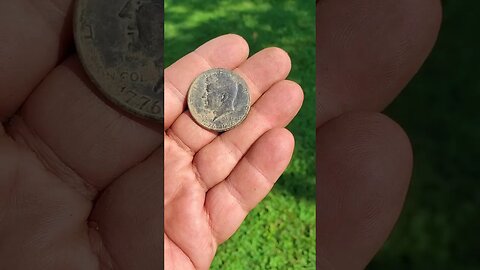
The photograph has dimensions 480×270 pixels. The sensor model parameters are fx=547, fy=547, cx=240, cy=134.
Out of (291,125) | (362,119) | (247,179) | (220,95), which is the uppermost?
(220,95)

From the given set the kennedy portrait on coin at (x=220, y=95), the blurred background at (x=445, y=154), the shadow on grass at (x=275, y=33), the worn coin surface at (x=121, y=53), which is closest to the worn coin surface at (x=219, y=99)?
the kennedy portrait on coin at (x=220, y=95)

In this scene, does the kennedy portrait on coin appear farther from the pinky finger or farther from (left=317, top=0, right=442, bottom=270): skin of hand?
(left=317, top=0, right=442, bottom=270): skin of hand

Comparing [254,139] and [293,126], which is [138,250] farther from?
[293,126]

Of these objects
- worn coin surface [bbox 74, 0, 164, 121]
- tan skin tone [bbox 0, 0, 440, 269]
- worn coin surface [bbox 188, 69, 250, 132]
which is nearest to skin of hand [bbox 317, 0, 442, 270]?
tan skin tone [bbox 0, 0, 440, 269]

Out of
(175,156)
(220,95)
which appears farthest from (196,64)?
(175,156)

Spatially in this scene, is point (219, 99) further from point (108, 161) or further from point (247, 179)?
point (108, 161)
